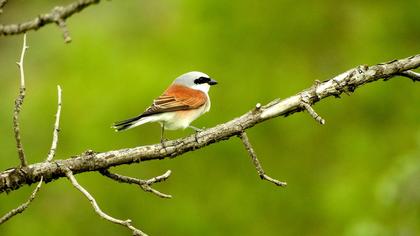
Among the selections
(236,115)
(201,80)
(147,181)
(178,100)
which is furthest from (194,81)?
(236,115)

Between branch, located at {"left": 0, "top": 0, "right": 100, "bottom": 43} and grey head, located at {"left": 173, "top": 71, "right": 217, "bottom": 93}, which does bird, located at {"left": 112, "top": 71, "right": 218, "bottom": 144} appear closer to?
grey head, located at {"left": 173, "top": 71, "right": 217, "bottom": 93}

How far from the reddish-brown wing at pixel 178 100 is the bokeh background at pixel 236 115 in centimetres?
442

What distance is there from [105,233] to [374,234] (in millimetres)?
5832

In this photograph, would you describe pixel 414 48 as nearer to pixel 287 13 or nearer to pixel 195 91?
pixel 287 13

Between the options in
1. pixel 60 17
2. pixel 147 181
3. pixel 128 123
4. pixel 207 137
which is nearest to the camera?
pixel 60 17

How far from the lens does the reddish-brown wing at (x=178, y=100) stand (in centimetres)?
595

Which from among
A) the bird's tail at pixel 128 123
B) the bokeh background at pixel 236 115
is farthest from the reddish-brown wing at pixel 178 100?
the bokeh background at pixel 236 115

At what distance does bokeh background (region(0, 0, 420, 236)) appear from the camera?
455 inches

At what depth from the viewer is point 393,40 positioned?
12.7 m

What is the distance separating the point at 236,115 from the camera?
11625mm

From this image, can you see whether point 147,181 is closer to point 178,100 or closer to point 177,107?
point 177,107

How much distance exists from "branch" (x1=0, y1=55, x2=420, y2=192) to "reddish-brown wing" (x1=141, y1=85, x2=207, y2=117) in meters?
1.24

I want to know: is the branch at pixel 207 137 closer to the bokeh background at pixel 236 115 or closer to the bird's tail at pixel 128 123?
the bird's tail at pixel 128 123

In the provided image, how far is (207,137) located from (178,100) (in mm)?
1692
